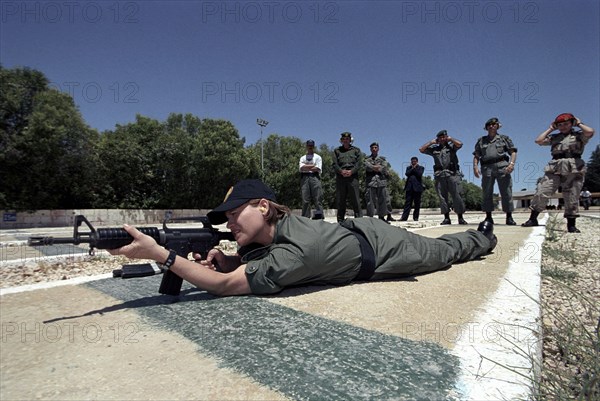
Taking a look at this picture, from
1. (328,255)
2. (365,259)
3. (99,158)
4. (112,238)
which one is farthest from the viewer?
(99,158)

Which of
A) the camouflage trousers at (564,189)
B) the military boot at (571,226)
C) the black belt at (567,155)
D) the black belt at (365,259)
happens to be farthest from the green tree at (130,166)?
the military boot at (571,226)

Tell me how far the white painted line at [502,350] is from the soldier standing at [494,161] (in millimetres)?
5332

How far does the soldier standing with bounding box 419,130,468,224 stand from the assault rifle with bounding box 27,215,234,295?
21.4 ft

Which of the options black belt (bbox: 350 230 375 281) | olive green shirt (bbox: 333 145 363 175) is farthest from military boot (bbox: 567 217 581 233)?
black belt (bbox: 350 230 375 281)

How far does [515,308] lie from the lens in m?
1.57

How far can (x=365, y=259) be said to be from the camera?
201cm

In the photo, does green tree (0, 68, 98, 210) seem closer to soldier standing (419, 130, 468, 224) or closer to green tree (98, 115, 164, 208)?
green tree (98, 115, 164, 208)

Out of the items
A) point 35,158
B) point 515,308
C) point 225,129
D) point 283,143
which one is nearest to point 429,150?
point 515,308

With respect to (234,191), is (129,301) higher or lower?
lower

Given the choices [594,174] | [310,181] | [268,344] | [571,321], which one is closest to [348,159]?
[310,181]

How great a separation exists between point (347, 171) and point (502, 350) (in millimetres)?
5777

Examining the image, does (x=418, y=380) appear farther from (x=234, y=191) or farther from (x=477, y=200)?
(x=477, y=200)

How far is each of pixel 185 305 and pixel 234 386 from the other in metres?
0.91

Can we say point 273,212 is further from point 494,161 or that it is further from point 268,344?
point 494,161
